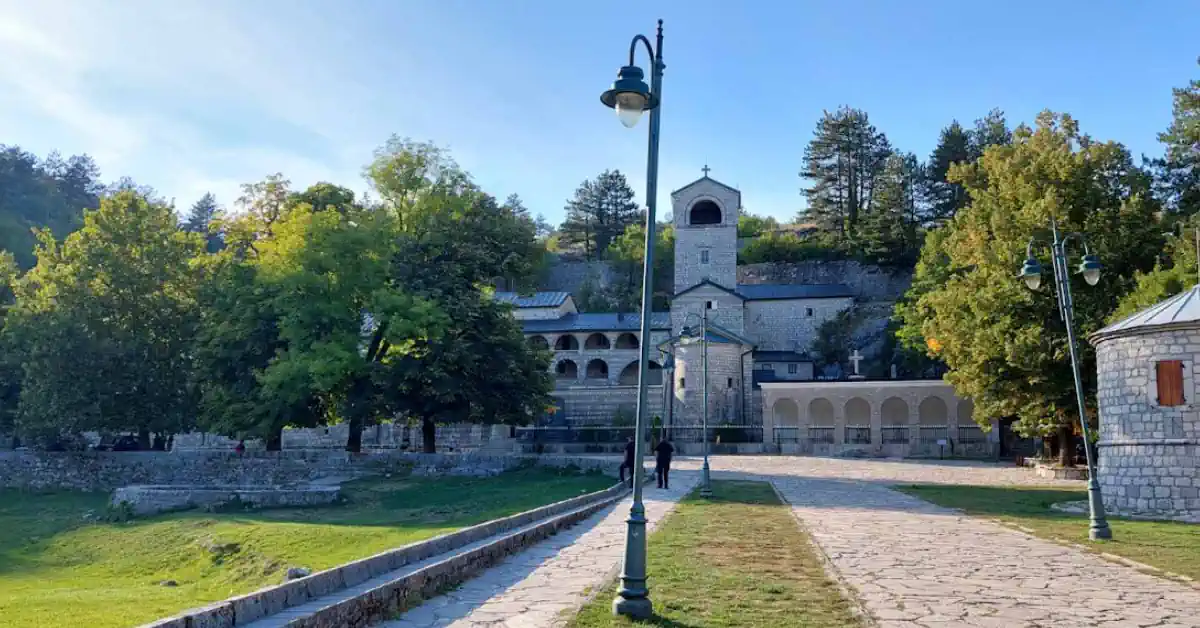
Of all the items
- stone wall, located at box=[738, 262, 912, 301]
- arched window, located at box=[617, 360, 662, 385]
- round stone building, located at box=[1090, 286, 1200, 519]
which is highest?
stone wall, located at box=[738, 262, 912, 301]

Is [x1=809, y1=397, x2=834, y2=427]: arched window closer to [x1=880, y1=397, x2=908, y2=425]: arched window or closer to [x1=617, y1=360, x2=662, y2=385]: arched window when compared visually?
[x1=880, y1=397, x2=908, y2=425]: arched window

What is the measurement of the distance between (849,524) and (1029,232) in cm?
Answer: 1687

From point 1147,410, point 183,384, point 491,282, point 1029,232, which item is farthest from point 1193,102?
point 183,384

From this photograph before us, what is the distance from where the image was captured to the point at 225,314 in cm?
3216

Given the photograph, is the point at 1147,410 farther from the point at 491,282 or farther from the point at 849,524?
the point at 491,282

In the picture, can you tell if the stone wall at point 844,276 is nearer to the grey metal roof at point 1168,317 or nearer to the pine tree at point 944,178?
the pine tree at point 944,178

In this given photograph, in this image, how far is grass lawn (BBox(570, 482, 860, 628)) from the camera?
6930 mm

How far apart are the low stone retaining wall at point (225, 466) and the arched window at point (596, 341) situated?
98.3ft

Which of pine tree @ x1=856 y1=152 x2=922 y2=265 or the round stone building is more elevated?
pine tree @ x1=856 y1=152 x2=922 y2=265

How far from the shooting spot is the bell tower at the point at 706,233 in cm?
6025

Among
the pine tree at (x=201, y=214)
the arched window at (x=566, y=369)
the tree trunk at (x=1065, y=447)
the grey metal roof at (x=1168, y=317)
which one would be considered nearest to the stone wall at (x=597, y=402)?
the arched window at (x=566, y=369)

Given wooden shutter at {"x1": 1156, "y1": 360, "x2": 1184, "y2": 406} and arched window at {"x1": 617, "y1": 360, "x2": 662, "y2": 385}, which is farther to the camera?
arched window at {"x1": 617, "y1": 360, "x2": 662, "y2": 385}

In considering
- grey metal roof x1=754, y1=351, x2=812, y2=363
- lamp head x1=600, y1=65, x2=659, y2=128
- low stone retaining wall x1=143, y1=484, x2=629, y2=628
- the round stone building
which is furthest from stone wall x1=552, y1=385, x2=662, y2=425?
lamp head x1=600, y1=65, x2=659, y2=128

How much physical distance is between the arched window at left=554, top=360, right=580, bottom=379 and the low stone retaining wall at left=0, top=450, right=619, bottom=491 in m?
29.6
